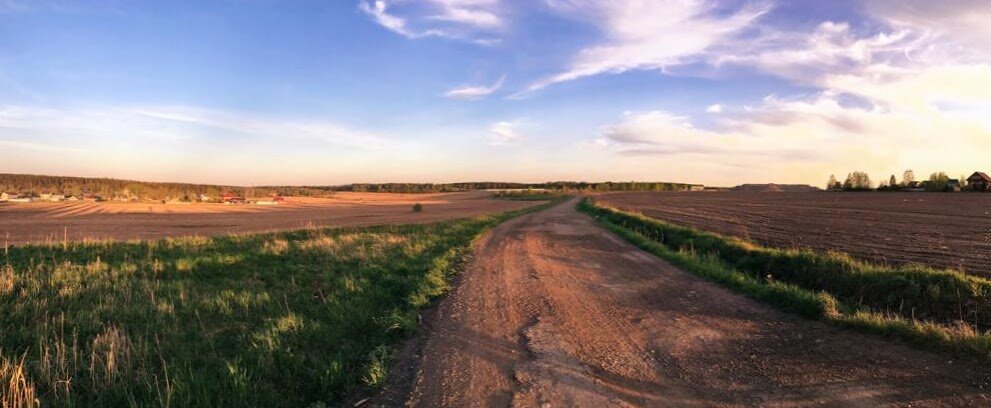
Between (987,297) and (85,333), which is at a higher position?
(987,297)

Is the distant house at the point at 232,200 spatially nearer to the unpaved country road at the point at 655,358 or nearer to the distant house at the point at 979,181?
the unpaved country road at the point at 655,358

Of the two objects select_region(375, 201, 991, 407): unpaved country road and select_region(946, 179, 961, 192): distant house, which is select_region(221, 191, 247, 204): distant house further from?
select_region(946, 179, 961, 192): distant house

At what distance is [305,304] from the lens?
8.77 metres

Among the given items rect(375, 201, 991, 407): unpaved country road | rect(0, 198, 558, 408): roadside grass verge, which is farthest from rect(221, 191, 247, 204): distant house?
rect(375, 201, 991, 407): unpaved country road

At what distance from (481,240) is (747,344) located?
15199mm

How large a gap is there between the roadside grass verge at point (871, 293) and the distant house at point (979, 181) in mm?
120369

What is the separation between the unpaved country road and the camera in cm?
444

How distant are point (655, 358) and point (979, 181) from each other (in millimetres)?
136177

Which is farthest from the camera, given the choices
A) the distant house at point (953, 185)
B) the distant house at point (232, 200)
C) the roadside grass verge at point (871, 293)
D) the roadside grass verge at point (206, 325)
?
the distant house at point (953, 185)

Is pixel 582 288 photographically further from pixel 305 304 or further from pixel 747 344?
pixel 305 304

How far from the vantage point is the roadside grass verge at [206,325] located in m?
4.89

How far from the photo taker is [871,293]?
9.34 meters

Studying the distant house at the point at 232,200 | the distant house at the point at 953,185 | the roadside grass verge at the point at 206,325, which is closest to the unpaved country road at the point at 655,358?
the roadside grass verge at the point at 206,325

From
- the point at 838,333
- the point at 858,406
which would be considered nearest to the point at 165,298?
the point at 858,406
